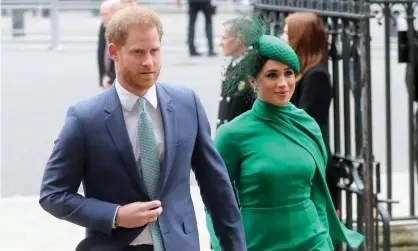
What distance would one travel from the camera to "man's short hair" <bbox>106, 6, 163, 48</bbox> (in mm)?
3809

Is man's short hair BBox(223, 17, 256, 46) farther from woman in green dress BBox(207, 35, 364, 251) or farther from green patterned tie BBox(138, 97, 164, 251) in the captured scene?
green patterned tie BBox(138, 97, 164, 251)

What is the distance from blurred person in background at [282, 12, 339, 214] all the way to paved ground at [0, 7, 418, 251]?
163 cm

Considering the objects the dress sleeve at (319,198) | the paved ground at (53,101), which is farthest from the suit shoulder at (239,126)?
the paved ground at (53,101)

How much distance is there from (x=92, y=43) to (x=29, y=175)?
41.2ft

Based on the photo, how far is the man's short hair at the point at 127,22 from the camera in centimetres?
381

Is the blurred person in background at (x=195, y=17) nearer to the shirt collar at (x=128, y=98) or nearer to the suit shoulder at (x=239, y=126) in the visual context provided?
the suit shoulder at (x=239, y=126)

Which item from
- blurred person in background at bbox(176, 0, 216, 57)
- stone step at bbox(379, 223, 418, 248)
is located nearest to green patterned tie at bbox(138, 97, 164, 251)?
stone step at bbox(379, 223, 418, 248)

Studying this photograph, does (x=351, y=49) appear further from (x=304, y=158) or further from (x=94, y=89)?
(x=94, y=89)

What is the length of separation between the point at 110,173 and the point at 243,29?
141cm

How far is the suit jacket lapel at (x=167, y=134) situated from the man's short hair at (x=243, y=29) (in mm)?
1133

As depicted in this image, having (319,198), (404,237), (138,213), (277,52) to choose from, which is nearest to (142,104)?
(138,213)

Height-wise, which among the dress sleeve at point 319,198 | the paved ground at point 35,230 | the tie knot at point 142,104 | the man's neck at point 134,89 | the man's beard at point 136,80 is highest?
the man's beard at point 136,80

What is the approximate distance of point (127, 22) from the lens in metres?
3.81

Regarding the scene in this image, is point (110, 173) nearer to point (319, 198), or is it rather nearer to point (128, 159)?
point (128, 159)
